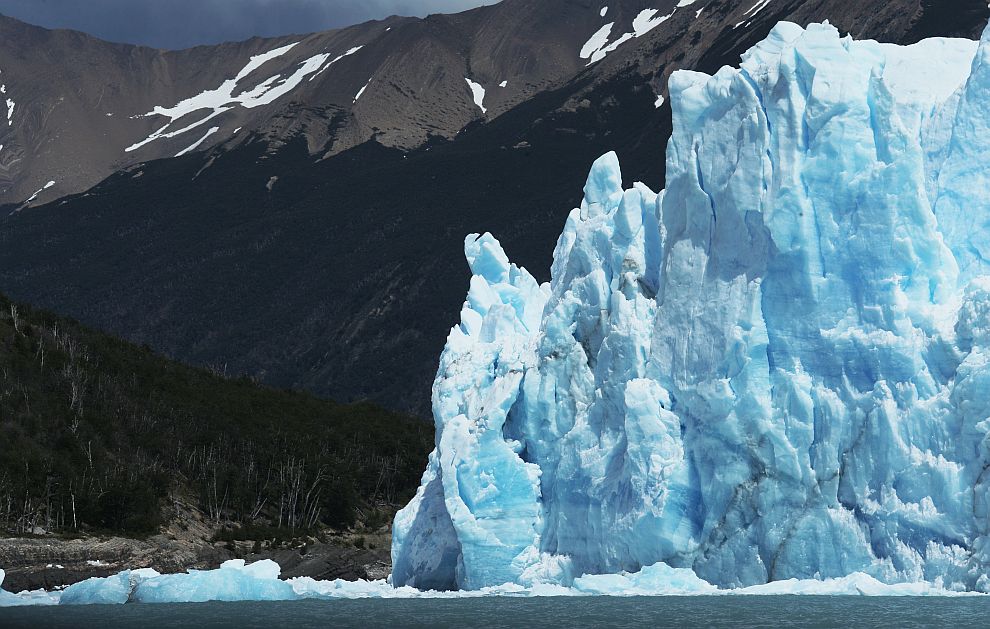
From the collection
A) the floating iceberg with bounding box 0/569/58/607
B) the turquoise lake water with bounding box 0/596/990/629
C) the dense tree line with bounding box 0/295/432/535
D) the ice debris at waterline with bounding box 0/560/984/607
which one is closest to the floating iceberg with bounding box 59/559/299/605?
the ice debris at waterline with bounding box 0/560/984/607

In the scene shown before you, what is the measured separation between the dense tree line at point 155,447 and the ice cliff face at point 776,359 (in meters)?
27.2

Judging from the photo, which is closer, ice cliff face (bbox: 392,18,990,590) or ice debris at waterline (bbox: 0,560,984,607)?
ice cliff face (bbox: 392,18,990,590)

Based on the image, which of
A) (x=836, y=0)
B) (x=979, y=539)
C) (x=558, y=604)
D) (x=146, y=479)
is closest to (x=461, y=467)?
(x=558, y=604)

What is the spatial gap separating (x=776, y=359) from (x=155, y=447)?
4867 cm

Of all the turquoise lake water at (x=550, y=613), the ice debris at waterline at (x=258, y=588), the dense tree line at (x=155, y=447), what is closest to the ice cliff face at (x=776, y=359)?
the ice debris at waterline at (x=258, y=588)

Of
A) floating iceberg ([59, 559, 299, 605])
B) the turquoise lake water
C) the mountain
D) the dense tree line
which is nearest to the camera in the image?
the turquoise lake water

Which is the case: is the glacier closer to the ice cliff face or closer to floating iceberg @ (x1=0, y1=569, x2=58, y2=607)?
the ice cliff face

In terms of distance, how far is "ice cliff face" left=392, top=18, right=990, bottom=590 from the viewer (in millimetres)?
31547

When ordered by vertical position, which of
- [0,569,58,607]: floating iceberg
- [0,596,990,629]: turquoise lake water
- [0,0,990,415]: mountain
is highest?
[0,0,990,415]: mountain

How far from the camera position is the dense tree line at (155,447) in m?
64.3

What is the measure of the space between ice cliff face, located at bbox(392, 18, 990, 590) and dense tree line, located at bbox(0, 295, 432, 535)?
89.3 feet

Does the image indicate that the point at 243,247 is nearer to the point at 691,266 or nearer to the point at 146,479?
the point at 146,479

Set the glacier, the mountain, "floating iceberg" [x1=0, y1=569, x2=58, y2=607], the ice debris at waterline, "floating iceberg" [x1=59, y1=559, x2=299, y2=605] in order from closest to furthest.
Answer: the glacier, the ice debris at waterline, "floating iceberg" [x1=59, y1=559, x2=299, y2=605], "floating iceberg" [x1=0, y1=569, x2=58, y2=607], the mountain

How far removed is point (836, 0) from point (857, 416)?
154338 mm
